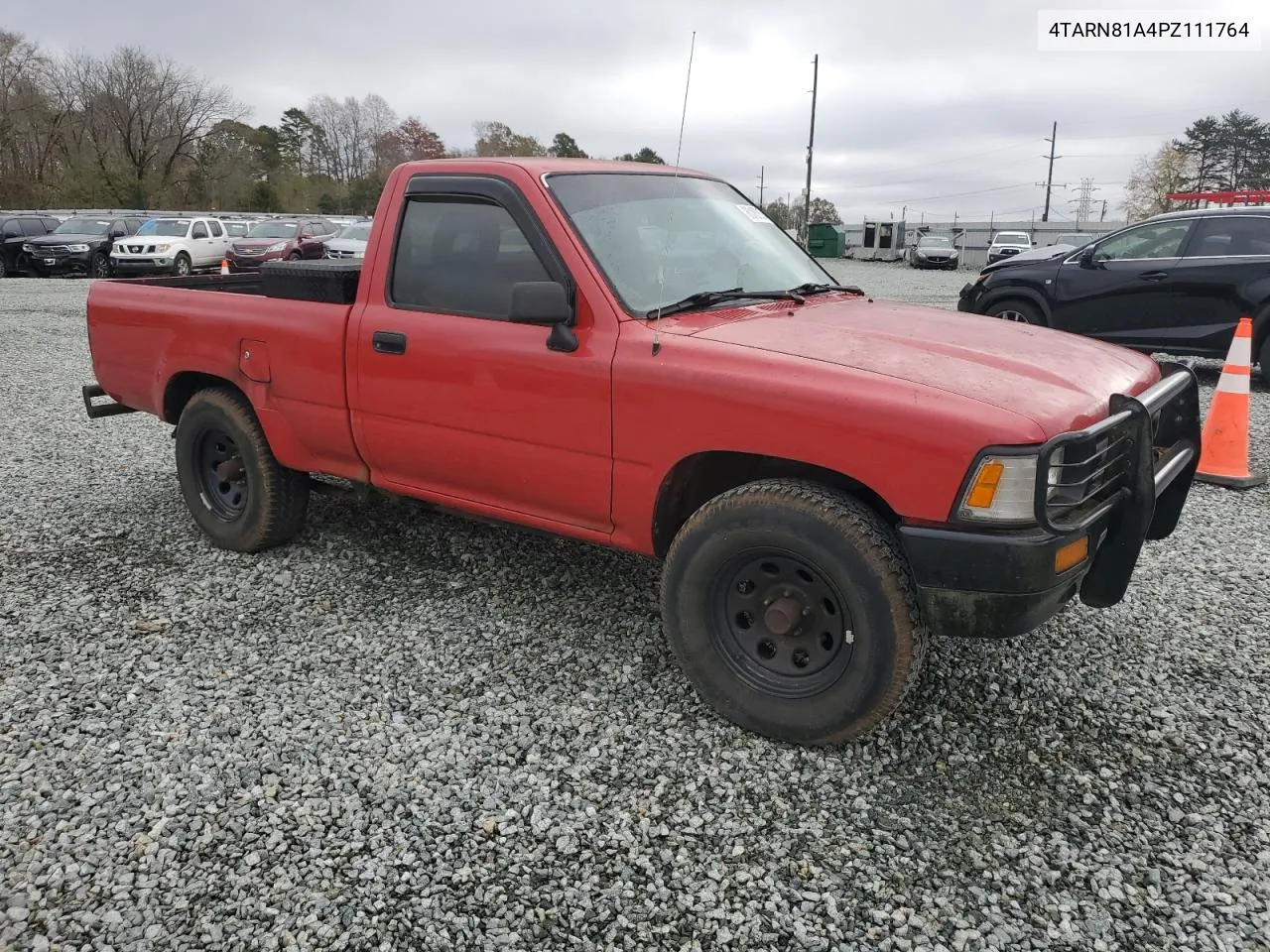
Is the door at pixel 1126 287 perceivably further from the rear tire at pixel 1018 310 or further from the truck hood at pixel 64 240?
the truck hood at pixel 64 240

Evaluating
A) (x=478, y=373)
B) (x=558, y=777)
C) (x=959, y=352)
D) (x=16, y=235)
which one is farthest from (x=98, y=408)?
(x=16, y=235)

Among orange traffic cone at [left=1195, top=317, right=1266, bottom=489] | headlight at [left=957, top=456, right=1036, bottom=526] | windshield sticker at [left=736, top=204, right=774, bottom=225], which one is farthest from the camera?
orange traffic cone at [left=1195, top=317, right=1266, bottom=489]

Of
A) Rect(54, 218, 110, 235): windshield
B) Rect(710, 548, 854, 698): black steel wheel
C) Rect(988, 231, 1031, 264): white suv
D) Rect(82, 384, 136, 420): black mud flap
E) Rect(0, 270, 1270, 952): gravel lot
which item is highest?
Rect(988, 231, 1031, 264): white suv

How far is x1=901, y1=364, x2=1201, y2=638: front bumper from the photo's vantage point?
8.31 ft

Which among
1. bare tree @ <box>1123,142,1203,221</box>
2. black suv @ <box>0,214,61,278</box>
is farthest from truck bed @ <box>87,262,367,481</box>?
bare tree @ <box>1123,142,1203,221</box>

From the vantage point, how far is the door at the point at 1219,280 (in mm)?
8648

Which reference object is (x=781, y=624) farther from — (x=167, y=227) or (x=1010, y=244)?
(x=1010, y=244)

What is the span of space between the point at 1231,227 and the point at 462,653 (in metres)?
8.88

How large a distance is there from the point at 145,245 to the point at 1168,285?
2071 centimetres

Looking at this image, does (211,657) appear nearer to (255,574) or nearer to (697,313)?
(255,574)

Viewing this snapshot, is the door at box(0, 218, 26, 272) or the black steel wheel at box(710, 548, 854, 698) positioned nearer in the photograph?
the black steel wheel at box(710, 548, 854, 698)

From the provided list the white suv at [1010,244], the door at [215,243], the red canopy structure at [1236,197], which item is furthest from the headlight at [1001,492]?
the white suv at [1010,244]

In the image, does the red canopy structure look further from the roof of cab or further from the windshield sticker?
the roof of cab

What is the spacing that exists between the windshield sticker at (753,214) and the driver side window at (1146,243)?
680cm
